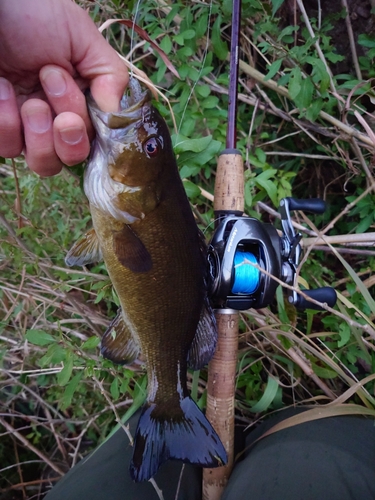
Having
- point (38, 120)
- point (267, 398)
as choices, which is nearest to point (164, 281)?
point (38, 120)

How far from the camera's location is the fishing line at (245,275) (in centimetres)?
125

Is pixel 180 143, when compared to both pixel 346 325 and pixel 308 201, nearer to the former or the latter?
pixel 308 201

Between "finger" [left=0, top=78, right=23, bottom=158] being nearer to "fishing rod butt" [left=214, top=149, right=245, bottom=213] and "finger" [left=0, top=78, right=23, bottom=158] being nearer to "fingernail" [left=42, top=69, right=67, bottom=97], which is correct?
"fingernail" [left=42, top=69, right=67, bottom=97]

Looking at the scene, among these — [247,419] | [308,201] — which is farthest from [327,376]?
[308,201]

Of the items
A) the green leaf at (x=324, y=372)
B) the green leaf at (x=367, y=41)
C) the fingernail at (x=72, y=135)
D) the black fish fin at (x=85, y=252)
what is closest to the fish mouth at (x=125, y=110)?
the fingernail at (x=72, y=135)

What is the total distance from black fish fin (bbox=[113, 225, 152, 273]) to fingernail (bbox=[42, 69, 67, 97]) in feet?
1.36

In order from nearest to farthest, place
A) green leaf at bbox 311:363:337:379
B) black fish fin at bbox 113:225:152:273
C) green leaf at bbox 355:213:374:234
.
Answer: black fish fin at bbox 113:225:152:273
green leaf at bbox 311:363:337:379
green leaf at bbox 355:213:374:234

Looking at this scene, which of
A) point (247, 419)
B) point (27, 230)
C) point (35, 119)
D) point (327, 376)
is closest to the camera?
point (35, 119)

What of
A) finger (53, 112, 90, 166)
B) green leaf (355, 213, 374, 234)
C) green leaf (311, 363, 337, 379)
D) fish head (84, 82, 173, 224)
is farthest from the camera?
green leaf (355, 213, 374, 234)

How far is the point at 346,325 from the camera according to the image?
64.4 inches

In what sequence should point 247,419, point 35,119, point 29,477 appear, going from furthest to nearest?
point 29,477
point 247,419
point 35,119

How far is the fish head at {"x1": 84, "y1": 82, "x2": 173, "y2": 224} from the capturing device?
106 cm

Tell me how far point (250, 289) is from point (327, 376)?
71cm

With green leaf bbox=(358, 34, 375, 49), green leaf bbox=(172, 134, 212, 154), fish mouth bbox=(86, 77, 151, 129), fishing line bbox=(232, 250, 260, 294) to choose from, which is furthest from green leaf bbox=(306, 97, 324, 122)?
fish mouth bbox=(86, 77, 151, 129)
